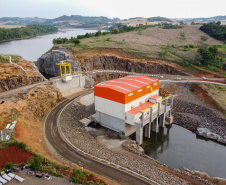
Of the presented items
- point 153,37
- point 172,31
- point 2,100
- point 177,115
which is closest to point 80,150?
point 2,100

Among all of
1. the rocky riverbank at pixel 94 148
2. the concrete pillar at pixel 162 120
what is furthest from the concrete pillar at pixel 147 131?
the rocky riverbank at pixel 94 148

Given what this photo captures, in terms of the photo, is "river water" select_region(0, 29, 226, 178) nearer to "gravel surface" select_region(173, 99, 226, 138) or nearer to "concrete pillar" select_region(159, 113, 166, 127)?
"concrete pillar" select_region(159, 113, 166, 127)

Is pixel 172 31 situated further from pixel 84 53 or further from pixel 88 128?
pixel 88 128

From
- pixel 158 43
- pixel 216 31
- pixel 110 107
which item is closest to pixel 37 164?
pixel 110 107

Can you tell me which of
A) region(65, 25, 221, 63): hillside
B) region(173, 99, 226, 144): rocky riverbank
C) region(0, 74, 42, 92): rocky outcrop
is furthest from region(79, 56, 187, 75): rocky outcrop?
region(173, 99, 226, 144): rocky riverbank

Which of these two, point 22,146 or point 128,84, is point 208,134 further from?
point 22,146

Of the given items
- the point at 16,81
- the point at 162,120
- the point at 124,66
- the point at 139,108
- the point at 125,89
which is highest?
the point at 125,89
